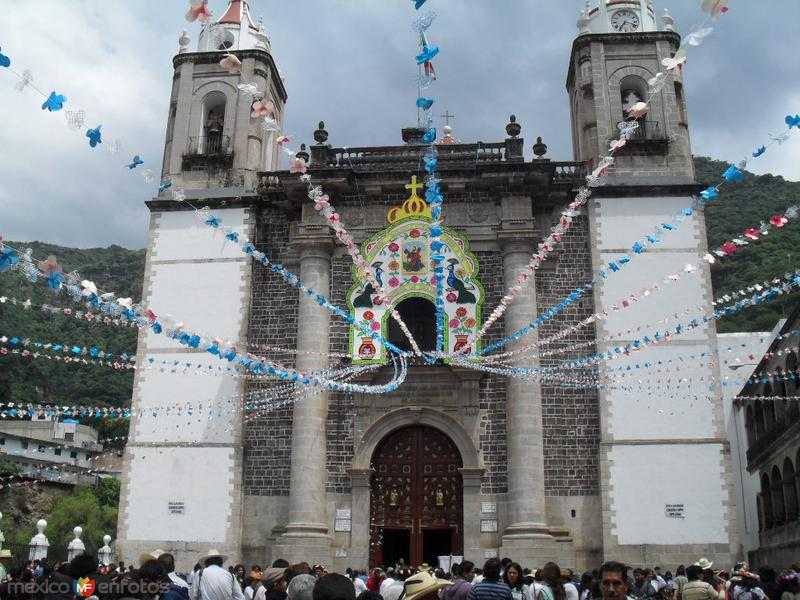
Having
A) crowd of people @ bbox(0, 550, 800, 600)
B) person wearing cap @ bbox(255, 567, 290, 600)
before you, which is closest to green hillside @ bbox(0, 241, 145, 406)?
crowd of people @ bbox(0, 550, 800, 600)

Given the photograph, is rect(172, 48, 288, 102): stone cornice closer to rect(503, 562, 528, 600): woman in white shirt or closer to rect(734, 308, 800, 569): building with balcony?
rect(734, 308, 800, 569): building with balcony

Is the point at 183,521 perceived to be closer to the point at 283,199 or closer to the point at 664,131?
the point at 283,199

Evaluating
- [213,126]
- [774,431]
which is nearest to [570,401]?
[774,431]

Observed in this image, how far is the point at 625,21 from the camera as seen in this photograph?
82.3 feet

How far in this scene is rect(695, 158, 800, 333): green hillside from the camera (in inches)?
1697

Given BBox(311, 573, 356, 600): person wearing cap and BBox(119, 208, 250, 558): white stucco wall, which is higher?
BBox(119, 208, 250, 558): white stucco wall

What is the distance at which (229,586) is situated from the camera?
26.5 feet

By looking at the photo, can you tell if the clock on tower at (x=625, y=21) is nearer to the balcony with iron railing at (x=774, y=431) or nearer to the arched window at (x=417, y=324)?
the arched window at (x=417, y=324)

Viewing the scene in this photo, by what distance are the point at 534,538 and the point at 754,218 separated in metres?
38.5

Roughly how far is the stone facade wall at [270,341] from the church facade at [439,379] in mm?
50

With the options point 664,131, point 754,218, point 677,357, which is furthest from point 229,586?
point 754,218

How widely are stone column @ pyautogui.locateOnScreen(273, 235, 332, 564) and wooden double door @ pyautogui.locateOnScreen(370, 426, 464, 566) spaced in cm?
141

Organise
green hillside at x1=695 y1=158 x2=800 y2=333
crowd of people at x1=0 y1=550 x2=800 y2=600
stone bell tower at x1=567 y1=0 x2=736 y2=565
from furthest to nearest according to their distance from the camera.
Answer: green hillside at x1=695 y1=158 x2=800 y2=333
stone bell tower at x1=567 y1=0 x2=736 y2=565
crowd of people at x1=0 y1=550 x2=800 y2=600

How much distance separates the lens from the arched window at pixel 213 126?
974 inches
